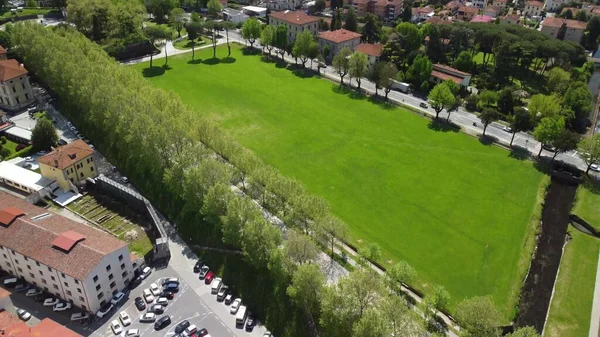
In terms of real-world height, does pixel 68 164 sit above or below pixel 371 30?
below

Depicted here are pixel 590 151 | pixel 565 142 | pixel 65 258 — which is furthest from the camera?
pixel 565 142

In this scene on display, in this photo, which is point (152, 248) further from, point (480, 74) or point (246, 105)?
point (480, 74)

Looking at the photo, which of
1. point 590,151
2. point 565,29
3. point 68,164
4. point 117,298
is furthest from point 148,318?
point 565,29

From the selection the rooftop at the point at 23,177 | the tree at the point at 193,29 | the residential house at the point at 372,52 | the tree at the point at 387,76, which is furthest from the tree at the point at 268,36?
the rooftop at the point at 23,177

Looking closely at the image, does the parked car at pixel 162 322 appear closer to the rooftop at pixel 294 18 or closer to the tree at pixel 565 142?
the tree at pixel 565 142

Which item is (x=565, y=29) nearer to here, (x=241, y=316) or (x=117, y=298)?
(x=241, y=316)

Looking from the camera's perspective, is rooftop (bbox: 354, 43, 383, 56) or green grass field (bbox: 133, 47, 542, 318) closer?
green grass field (bbox: 133, 47, 542, 318)

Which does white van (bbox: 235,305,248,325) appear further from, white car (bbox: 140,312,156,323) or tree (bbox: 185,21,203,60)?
tree (bbox: 185,21,203,60)

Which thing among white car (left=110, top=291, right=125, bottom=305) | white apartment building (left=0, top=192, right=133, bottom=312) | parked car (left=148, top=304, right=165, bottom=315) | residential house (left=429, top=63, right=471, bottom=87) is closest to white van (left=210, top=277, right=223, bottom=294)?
parked car (left=148, top=304, right=165, bottom=315)
